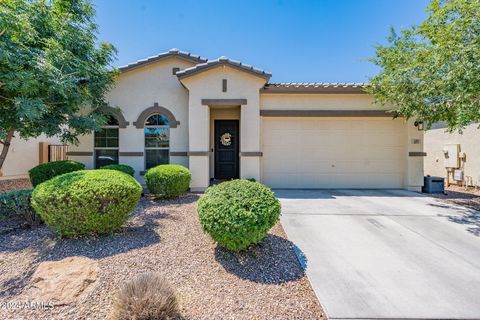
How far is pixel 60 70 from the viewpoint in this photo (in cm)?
633

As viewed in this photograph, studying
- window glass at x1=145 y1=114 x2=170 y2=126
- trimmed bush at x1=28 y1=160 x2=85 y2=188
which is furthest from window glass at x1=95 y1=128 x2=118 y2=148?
trimmed bush at x1=28 y1=160 x2=85 y2=188

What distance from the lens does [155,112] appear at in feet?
31.3

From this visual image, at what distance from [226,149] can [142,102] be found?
4.04 m

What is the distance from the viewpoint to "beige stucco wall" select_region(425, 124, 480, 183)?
10625 millimetres

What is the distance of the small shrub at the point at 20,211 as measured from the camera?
5250 mm

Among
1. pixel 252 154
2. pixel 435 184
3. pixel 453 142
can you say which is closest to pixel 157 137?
pixel 252 154

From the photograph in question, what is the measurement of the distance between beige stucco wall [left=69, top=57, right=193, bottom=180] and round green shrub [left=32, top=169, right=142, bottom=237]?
5.09m

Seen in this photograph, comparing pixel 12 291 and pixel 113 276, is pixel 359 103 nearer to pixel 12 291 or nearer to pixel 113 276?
pixel 113 276

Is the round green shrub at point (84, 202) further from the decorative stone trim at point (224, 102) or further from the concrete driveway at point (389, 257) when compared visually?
the decorative stone trim at point (224, 102)

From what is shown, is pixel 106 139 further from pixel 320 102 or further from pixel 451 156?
pixel 451 156

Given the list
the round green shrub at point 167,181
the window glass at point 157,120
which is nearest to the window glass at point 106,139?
the window glass at point 157,120

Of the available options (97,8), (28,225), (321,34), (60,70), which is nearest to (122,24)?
(97,8)

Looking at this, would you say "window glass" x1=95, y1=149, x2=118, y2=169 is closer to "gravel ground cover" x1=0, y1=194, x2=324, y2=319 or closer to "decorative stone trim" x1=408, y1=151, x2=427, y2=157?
"gravel ground cover" x1=0, y1=194, x2=324, y2=319

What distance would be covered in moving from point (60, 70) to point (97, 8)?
3.11m
